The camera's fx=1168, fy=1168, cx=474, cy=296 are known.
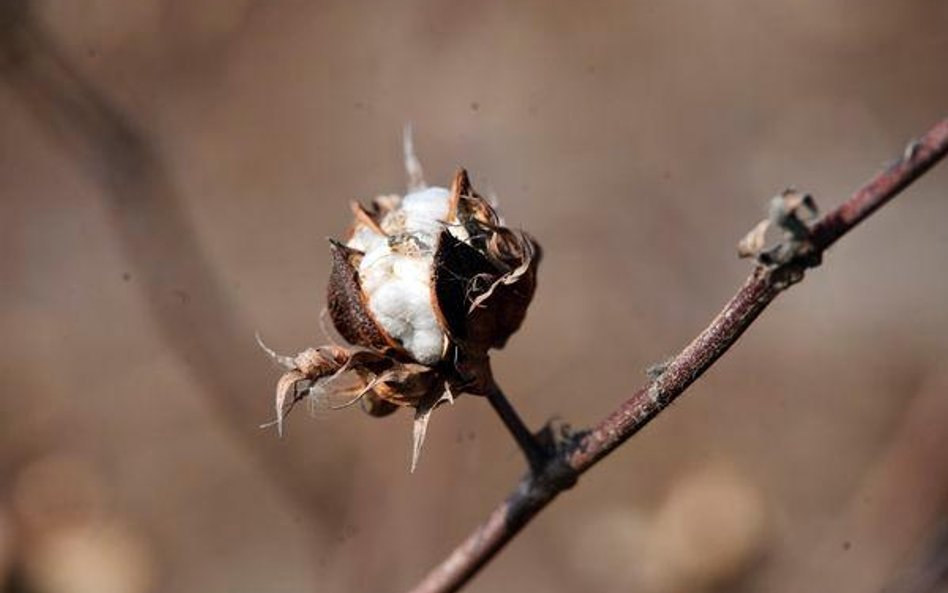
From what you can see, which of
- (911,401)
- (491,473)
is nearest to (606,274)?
(491,473)

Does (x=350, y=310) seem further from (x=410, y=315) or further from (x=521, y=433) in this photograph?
(x=521, y=433)

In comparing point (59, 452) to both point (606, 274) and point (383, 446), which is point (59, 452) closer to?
point (383, 446)

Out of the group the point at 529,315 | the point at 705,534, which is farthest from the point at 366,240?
the point at 529,315

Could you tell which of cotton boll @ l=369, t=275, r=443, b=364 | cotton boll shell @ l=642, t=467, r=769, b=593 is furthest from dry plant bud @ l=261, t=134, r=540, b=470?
cotton boll shell @ l=642, t=467, r=769, b=593

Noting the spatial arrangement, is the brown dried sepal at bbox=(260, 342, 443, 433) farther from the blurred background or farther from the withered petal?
the blurred background

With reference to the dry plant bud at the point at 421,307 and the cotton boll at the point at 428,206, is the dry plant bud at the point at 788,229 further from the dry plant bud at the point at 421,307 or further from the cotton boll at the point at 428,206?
the cotton boll at the point at 428,206

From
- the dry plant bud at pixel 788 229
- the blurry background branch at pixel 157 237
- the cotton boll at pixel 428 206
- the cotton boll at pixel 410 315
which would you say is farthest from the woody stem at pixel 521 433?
the blurry background branch at pixel 157 237
